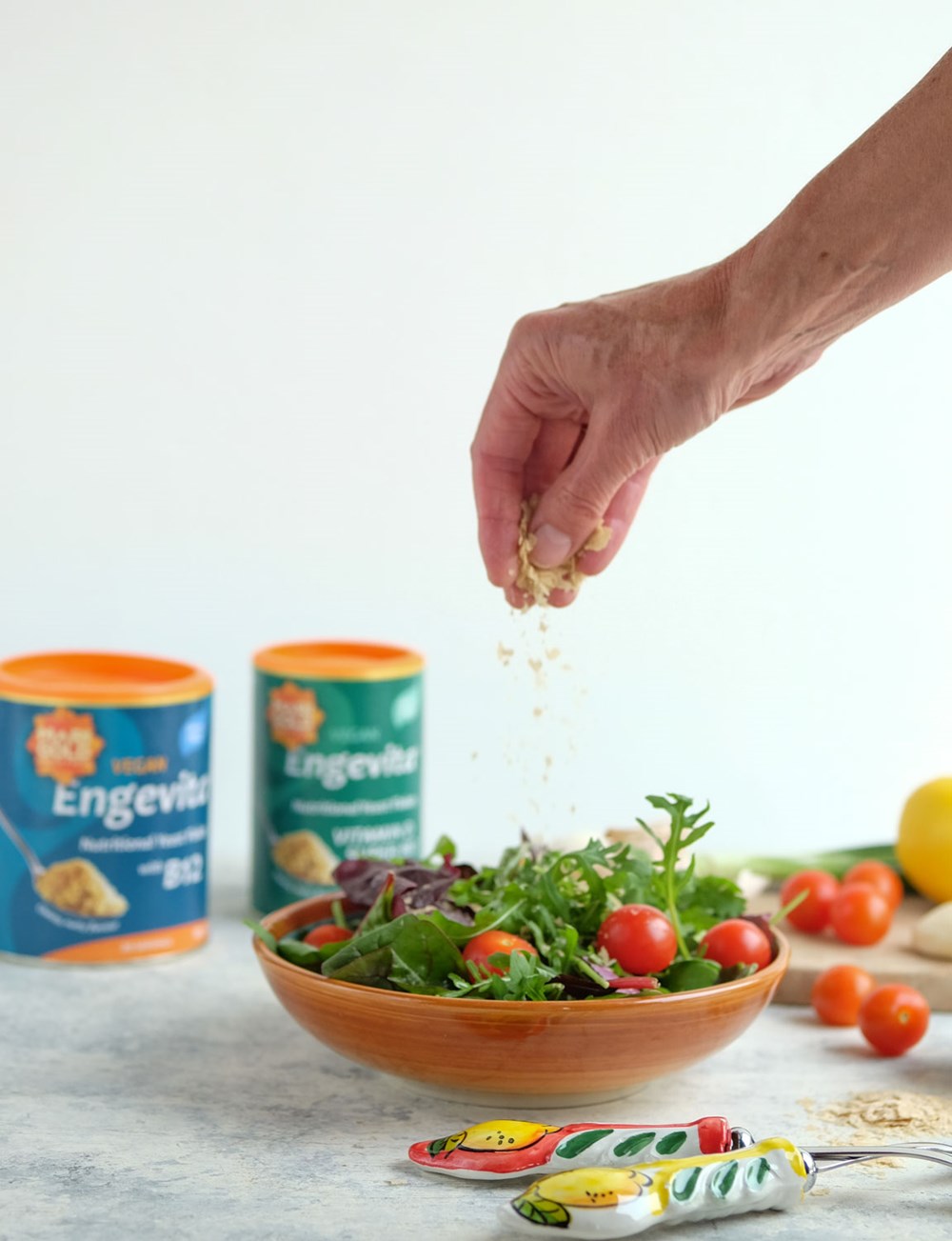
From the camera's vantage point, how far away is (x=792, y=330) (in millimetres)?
1091

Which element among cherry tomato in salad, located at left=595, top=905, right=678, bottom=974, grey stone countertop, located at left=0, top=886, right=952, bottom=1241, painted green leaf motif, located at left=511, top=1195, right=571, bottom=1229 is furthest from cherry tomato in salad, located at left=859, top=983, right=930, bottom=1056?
painted green leaf motif, located at left=511, top=1195, right=571, bottom=1229

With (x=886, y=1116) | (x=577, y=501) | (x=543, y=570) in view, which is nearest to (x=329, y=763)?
(x=543, y=570)

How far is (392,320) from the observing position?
1.93 meters

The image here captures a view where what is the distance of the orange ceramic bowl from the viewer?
3.22 feet

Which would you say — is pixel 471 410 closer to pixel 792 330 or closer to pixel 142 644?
pixel 142 644

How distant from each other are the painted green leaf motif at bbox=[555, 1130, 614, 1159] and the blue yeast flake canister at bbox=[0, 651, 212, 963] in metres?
0.63

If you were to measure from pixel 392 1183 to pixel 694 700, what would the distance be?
1.20 meters

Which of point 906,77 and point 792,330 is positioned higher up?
point 906,77

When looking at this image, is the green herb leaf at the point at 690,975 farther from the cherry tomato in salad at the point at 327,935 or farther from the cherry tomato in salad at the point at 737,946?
the cherry tomato in salad at the point at 327,935

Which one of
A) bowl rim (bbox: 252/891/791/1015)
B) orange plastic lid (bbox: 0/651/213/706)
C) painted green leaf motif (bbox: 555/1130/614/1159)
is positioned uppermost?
orange plastic lid (bbox: 0/651/213/706)

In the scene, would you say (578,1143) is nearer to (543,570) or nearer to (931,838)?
(543,570)

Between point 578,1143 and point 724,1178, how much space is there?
89mm

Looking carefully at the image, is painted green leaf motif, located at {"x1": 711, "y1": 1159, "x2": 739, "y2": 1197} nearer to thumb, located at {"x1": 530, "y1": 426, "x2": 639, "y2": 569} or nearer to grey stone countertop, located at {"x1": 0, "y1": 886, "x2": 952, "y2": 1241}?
grey stone countertop, located at {"x1": 0, "y1": 886, "x2": 952, "y2": 1241}

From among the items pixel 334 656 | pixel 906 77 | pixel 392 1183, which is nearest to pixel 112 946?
pixel 334 656
